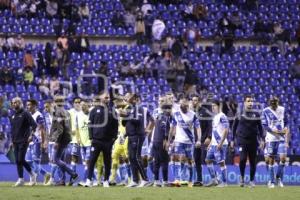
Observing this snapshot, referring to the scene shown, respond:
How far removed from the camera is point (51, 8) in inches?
1551

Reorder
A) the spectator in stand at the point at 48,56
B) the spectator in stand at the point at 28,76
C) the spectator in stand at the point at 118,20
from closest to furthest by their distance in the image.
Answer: the spectator in stand at the point at 28,76
the spectator in stand at the point at 48,56
the spectator in stand at the point at 118,20

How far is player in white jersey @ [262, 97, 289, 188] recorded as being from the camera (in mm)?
22922

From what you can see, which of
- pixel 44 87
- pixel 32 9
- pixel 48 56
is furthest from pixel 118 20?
pixel 44 87

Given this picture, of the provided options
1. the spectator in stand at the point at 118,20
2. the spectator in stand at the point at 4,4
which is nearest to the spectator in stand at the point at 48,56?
the spectator in stand at the point at 4,4

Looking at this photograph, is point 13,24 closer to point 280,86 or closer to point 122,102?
point 280,86

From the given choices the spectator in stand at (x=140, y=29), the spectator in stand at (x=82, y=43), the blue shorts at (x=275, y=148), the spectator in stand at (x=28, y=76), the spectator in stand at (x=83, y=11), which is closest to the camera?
the blue shorts at (x=275, y=148)

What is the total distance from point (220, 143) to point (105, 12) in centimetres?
1835

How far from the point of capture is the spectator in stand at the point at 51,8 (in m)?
39.4

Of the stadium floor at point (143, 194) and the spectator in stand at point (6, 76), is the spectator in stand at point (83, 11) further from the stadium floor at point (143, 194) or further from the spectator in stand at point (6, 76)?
the stadium floor at point (143, 194)

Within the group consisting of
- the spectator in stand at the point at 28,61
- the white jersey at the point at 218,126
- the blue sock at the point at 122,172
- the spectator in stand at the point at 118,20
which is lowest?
the blue sock at the point at 122,172

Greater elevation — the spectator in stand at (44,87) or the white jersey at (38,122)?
the spectator in stand at (44,87)

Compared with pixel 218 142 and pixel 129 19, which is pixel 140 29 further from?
pixel 218 142

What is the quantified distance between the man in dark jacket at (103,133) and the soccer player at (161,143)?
1.36 meters

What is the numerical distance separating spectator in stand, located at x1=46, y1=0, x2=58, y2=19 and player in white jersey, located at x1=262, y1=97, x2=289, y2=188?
18.4 metres
